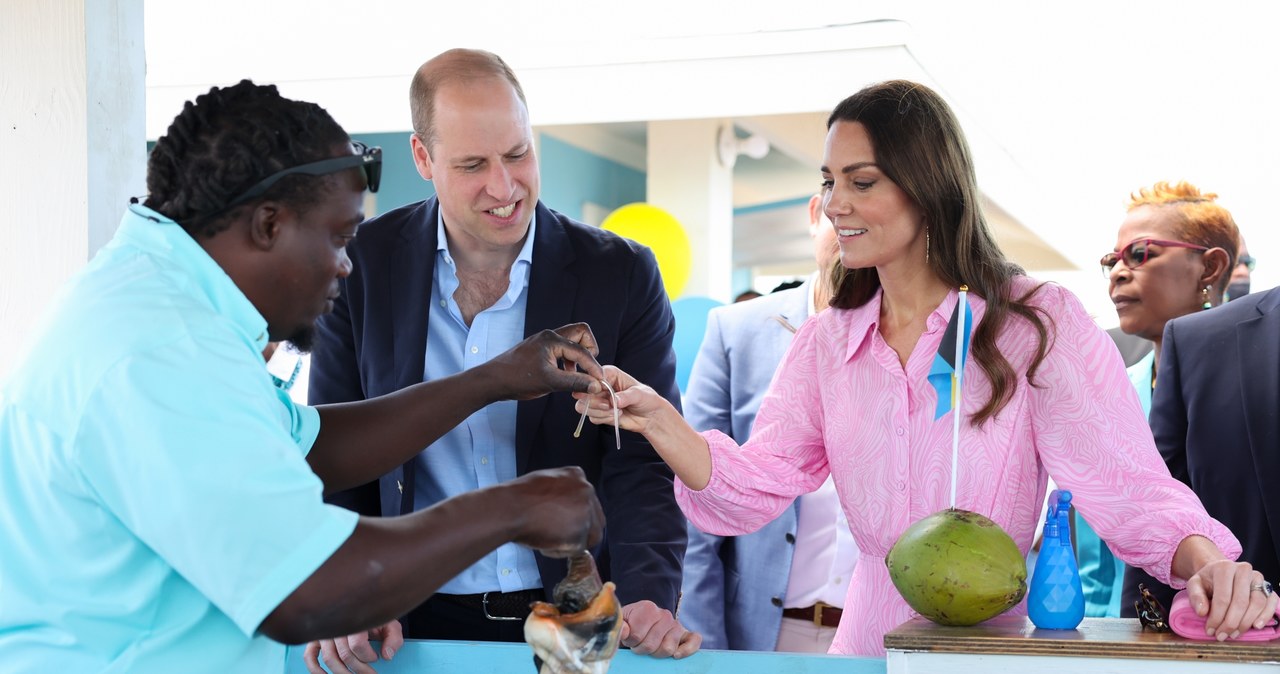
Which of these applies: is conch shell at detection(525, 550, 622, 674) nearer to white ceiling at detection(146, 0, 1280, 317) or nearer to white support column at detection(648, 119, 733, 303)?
white ceiling at detection(146, 0, 1280, 317)

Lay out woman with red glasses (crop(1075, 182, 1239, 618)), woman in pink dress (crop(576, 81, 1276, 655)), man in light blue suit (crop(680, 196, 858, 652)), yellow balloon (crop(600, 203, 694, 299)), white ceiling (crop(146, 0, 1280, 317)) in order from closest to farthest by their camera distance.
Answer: woman in pink dress (crop(576, 81, 1276, 655)), man in light blue suit (crop(680, 196, 858, 652)), woman with red glasses (crop(1075, 182, 1239, 618)), white ceiling (crop(146, 0, 1280, 317)), yellow balloon (crop(600, 203, 694, 299))

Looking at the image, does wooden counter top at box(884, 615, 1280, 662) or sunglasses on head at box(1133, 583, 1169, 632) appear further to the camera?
sunglasses on head at box(1133, 583, 1169, 632)

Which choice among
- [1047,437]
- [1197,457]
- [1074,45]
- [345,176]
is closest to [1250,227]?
[1074,45]

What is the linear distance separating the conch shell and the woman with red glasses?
2974 millimetres

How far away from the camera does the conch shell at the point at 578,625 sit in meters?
1.75

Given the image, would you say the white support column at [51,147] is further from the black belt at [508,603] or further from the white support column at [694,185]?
the white support column at [694,185]

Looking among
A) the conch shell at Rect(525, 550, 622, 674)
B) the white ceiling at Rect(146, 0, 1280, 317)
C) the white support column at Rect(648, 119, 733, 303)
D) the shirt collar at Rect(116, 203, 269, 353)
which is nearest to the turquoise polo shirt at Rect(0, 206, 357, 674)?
the shirt collar at Rect(116, 203, 269, 353)

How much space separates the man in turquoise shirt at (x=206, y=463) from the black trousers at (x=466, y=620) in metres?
1.02

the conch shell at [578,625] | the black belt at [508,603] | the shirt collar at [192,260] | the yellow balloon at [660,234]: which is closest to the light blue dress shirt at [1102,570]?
the black belt at [508,603]

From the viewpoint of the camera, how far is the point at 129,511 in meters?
1.48

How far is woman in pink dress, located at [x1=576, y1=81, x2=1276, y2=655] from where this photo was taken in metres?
2.49

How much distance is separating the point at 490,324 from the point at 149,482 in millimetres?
1507

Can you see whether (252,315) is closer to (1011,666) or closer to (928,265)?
(1011,666)

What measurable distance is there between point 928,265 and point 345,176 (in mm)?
1467
